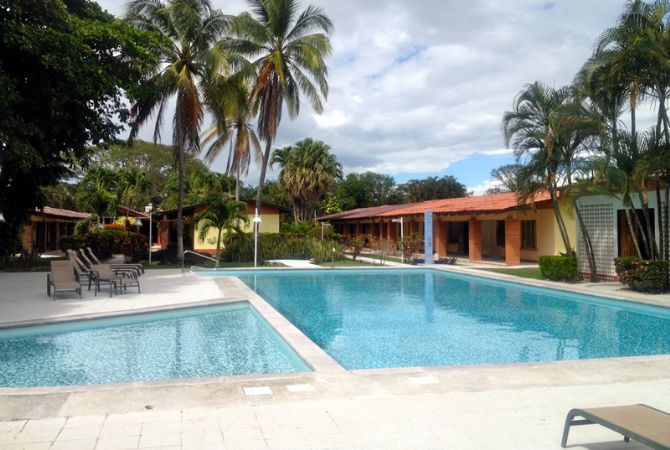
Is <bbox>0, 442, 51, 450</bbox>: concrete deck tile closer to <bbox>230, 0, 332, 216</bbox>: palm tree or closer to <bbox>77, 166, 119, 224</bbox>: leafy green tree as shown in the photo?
<bbox>230, 0, 332, 216</bbox>: palm tree

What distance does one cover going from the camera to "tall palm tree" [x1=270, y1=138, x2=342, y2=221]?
38719mm

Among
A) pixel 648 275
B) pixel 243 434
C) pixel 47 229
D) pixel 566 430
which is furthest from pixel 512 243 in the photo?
pixel 47 229

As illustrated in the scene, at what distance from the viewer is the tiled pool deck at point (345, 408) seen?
4.04m

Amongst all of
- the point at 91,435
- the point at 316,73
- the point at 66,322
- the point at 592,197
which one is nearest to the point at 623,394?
the point at 91,435

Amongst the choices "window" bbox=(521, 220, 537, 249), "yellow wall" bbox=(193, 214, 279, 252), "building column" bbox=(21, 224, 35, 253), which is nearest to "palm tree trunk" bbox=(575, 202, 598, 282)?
"window" bbox=(521, 220, 537, 249)

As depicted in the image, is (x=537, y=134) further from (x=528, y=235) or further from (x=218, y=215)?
(x=218, y=215)

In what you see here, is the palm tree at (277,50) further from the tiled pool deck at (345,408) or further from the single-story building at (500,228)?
the tiled pool deck at (345,408)

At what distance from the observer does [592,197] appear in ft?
57.7

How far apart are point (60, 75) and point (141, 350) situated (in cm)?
928

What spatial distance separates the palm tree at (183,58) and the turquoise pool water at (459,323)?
8819 millimetres

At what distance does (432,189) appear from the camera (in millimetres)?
61000

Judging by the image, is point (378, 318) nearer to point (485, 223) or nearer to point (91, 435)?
point (91, 435)

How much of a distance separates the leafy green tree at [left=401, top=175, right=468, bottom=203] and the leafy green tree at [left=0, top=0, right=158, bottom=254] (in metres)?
46.0

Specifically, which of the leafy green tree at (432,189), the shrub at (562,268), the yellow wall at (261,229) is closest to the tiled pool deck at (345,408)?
the shrub at (562,268)
